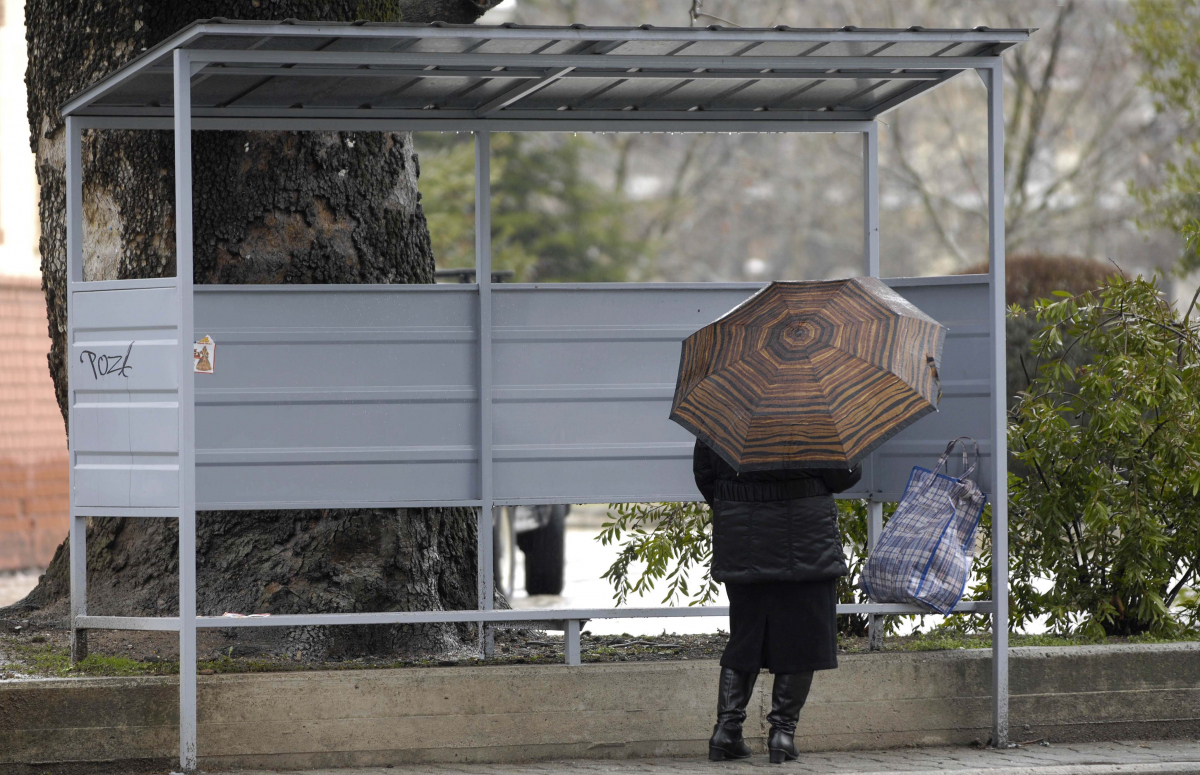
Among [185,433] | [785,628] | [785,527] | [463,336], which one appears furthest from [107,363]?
[785,628]

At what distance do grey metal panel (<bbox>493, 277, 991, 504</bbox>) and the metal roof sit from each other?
2.88ft

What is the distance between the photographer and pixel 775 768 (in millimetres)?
5535

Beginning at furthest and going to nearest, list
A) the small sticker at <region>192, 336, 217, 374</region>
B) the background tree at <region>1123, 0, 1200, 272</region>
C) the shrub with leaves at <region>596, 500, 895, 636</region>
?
the background tree at <region>1123, 0, 1200, 272</region>
the shrub with leaves at <region>596, 500, 895, 636</region>
the small sticker at <region>192, 336, 217, 374</region>

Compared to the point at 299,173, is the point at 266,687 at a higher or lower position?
lower

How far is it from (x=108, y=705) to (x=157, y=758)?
0.91 ft

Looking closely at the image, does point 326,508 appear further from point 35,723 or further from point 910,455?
point 910,455

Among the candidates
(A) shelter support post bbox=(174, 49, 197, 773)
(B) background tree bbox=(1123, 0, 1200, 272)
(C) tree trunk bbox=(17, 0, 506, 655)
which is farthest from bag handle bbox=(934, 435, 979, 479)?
(B) background tree bbox=(1123, 0, 1200, 272)

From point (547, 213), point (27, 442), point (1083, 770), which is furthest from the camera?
point (547, 213)

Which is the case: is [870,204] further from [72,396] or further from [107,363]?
[72,396]

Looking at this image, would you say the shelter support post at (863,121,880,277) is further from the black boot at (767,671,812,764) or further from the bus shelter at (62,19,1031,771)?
the black boot at (767,671,812,764)

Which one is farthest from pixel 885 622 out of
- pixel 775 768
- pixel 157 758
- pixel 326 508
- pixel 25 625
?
pixel 25 625

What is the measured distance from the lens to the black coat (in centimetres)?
539

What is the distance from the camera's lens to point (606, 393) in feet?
22.0

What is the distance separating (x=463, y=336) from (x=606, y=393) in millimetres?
720
